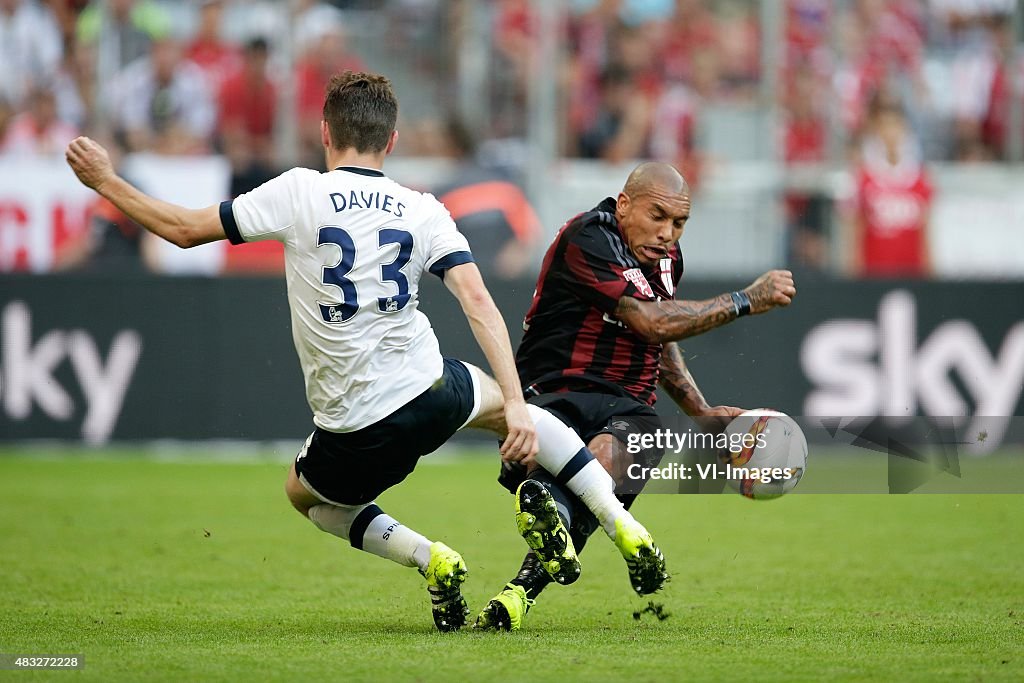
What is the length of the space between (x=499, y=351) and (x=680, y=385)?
138 cm

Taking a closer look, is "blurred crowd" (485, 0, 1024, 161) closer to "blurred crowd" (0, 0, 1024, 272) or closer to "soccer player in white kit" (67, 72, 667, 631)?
"blurred crowd" (0, 0, 1024, 272)

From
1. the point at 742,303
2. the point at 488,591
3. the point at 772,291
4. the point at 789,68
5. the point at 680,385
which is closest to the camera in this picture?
the point at 772,291

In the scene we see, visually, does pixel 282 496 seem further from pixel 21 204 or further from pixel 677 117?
pixel 677 117

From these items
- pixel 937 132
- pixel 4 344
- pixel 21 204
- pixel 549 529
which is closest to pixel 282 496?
pixel 4 344

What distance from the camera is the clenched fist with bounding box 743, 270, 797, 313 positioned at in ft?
18.9

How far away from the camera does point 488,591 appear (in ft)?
22.8

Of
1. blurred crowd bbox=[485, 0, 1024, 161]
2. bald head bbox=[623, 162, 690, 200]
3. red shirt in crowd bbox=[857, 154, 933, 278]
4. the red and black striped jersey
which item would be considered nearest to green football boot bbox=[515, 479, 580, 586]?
the red and black striped jersey

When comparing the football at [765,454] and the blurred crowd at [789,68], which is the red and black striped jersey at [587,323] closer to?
the football at [765,454]

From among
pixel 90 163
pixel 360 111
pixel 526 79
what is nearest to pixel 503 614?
pixel 360 111

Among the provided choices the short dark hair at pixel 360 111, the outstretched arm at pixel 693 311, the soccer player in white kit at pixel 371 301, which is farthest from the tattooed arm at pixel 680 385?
the short dark hair at pixel 360 111

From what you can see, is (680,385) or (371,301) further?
(680,385)

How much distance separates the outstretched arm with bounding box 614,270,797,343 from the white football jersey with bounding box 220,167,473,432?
0.85 meters

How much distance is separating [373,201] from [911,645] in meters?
2.67

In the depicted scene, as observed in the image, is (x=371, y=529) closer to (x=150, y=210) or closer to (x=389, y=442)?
(x=389, y=442)
